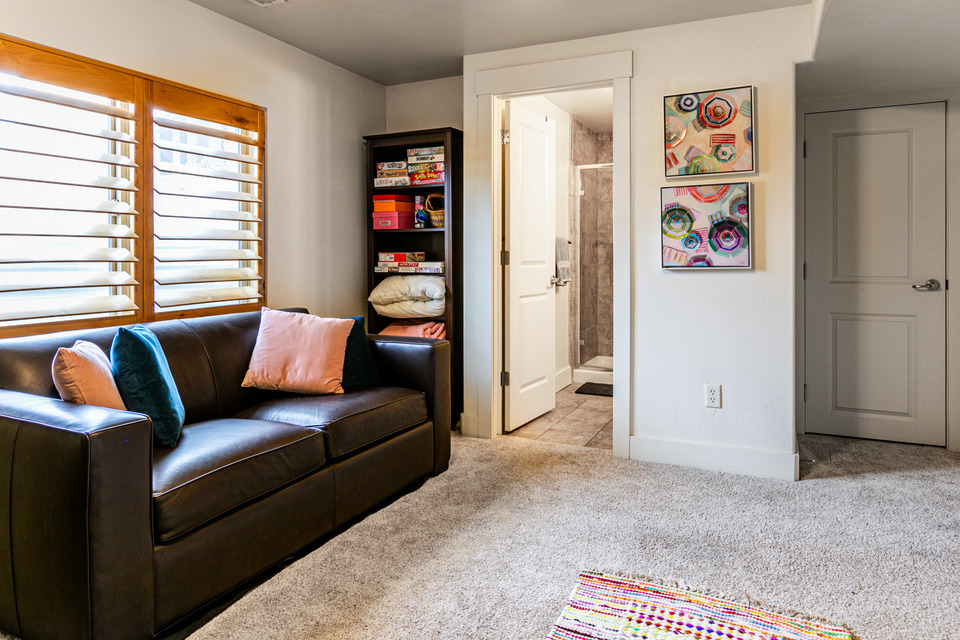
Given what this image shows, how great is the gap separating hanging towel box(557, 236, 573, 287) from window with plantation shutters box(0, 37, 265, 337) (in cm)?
245

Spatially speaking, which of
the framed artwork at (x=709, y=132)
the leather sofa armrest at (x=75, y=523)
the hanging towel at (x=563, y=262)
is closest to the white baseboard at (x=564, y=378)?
the hanging towel at (x=563, y=262)

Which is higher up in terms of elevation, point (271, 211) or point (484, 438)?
point (271, 211)

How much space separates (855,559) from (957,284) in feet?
7.16

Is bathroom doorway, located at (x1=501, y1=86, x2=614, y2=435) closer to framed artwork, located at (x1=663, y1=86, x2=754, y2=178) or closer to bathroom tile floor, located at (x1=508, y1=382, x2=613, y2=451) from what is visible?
bathroom tile floor, located at (x1=508, y1=382, x2=613, y2=451)

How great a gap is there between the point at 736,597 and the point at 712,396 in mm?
1451

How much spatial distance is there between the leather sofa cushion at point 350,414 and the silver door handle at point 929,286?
2.92 metres

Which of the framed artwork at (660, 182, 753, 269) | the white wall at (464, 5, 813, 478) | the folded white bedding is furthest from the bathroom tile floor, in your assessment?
the framed artwork at (660, 182, 753, 269)

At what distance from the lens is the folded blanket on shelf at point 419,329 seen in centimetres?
405

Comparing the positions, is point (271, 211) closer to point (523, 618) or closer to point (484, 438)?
point (484, 438)

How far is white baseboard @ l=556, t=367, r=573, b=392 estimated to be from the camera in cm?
552

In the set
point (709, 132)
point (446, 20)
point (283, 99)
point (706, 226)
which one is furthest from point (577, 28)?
point (283, 99)

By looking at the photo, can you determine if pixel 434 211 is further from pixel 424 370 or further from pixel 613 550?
pixel 613 550

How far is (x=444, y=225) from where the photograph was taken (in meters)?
4.08

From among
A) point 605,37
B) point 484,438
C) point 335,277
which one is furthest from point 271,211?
point 605,37
